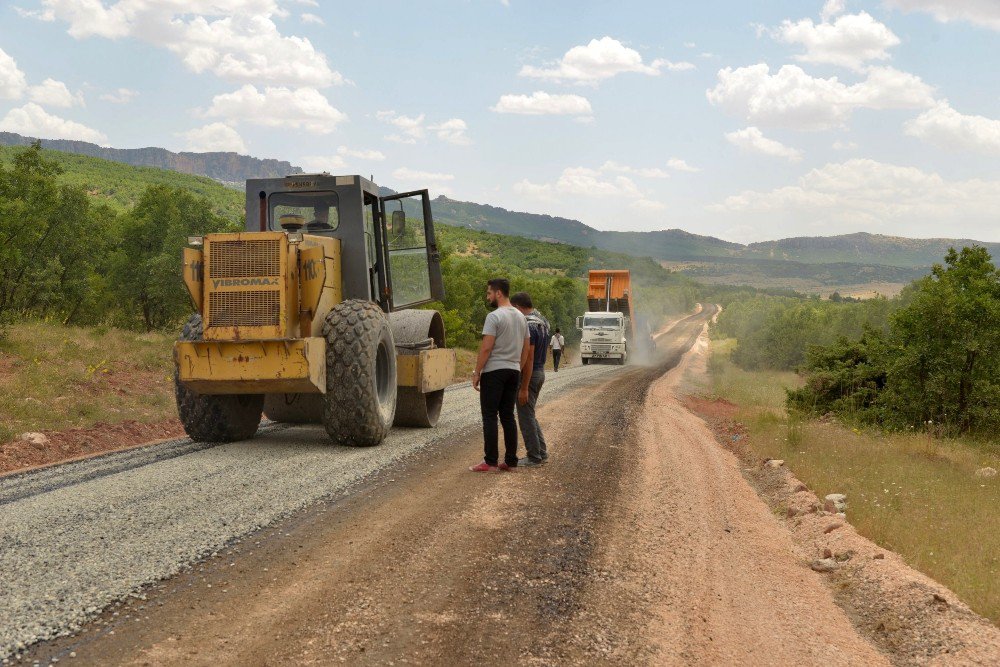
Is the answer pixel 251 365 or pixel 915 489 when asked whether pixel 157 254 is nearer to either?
pixel 251 365

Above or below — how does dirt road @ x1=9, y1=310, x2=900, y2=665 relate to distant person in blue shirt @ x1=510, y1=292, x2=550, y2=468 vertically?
below

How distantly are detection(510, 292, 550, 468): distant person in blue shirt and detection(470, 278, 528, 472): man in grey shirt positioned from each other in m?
0.29

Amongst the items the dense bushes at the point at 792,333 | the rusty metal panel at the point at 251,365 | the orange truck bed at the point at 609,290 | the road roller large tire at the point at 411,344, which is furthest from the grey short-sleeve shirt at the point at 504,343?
the dense bushes at the point at 792,333

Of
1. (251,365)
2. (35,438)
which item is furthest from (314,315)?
(35,438)

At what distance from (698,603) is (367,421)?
17.8 feet

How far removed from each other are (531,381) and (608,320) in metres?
30.5

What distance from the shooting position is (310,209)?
10523mm

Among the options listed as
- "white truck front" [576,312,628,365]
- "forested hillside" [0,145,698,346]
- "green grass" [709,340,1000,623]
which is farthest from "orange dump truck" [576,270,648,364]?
"green grass" [709,340,1000,623]

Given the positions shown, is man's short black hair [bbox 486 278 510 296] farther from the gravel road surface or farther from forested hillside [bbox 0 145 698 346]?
forested hillside [bbox 0 145 698 346]

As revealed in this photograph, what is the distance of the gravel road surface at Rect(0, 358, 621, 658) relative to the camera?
4.45 meters

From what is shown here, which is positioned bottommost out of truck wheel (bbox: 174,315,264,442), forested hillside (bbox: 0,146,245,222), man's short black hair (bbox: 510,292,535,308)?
truck wheel (bbox: 174,315,264,442)

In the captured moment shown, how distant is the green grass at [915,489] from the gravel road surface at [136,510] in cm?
486

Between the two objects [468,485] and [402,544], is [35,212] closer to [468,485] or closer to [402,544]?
[468,485]

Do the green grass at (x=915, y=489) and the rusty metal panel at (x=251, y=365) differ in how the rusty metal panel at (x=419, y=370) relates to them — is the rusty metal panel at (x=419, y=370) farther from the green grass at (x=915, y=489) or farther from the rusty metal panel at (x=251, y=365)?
the green grass at (x=915, y=489)
